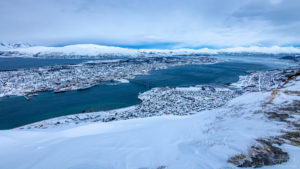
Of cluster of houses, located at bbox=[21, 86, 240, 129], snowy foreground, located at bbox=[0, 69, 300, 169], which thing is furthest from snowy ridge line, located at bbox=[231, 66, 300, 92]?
snowy foreground, located at bbox=[0, 69, 300, 169]

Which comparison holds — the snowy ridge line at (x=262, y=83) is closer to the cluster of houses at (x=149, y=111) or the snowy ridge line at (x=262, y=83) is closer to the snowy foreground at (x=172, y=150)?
the cluster of houses at (x=149, y=111)

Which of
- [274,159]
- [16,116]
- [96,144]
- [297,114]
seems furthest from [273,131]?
[16,116]

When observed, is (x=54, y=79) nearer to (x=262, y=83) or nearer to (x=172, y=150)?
(x=172, y=150)

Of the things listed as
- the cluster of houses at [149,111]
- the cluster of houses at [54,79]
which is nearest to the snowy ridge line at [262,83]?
the cluster of houses at [149,111]

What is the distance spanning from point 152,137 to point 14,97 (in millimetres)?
34695

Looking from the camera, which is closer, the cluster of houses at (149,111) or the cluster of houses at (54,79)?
the cluster of houses at (149,111)

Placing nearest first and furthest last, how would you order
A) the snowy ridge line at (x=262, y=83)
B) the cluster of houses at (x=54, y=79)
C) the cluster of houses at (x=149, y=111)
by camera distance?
the cluster of houses at (x=149, y=111) → the snowy ridge line at (x=262, y=83) → the cluster of houses at (x=54, y=79)

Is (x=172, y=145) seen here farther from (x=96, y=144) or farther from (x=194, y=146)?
(x=96, y=144)

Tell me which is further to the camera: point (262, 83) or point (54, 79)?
point (54, 79)

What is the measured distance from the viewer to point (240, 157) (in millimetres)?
3059

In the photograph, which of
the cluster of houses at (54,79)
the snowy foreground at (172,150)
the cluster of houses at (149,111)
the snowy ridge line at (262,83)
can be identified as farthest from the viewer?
the cluster of houses at (54,79)

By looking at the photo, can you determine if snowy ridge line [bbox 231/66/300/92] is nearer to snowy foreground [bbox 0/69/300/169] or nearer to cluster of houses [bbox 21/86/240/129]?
cluster of houses [bbox 21/86/240/129]

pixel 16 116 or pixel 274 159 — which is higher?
pixel 274 159

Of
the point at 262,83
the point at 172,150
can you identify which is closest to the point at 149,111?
the point at 172,150
